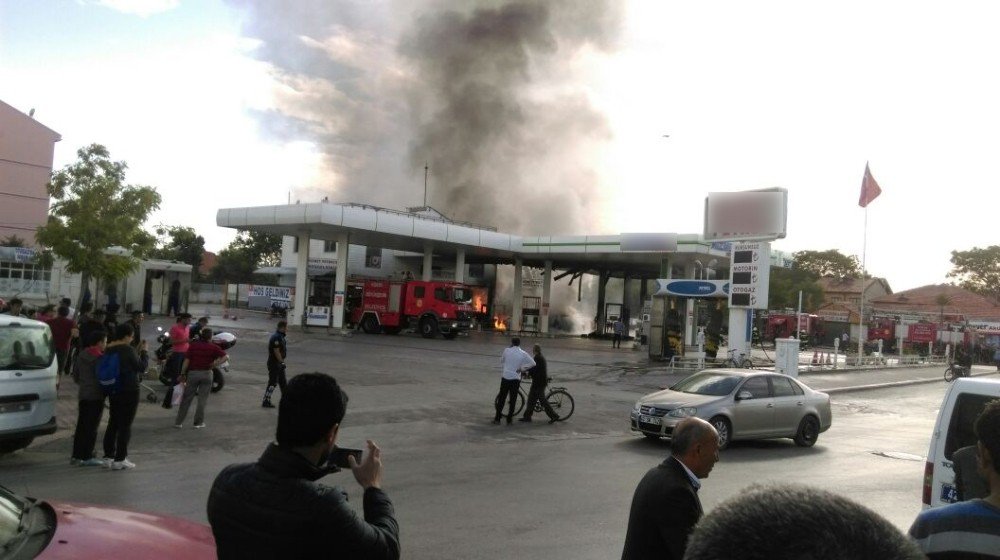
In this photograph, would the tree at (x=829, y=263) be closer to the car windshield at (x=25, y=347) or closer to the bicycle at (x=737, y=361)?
the bicycle at (x=737, y=361)

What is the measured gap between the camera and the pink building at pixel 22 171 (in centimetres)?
4622

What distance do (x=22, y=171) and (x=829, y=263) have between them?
8018 cm

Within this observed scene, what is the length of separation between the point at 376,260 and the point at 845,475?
4983 cm

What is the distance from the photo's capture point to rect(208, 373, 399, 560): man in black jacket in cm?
229

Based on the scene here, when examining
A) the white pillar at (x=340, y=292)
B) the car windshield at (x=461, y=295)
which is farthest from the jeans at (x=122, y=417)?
the white pillar at (x=340, y=292)

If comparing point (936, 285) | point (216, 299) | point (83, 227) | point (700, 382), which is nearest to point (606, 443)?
point (700, 382)

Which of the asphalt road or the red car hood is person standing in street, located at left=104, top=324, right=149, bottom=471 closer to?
the asphalt road

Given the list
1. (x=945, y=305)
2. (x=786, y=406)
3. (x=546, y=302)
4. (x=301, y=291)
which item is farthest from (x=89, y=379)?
(x=945, y=305)

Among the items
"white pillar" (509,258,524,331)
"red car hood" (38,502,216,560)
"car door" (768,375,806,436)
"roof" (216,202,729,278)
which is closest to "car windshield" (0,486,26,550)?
"red car hood" (38,502,216,560)

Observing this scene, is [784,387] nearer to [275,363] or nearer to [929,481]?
[929,481]

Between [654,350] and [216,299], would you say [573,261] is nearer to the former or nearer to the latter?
[654,350]

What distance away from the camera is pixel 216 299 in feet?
235

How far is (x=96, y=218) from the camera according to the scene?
24484 millimetres

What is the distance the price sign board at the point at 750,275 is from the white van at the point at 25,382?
21.5 m
